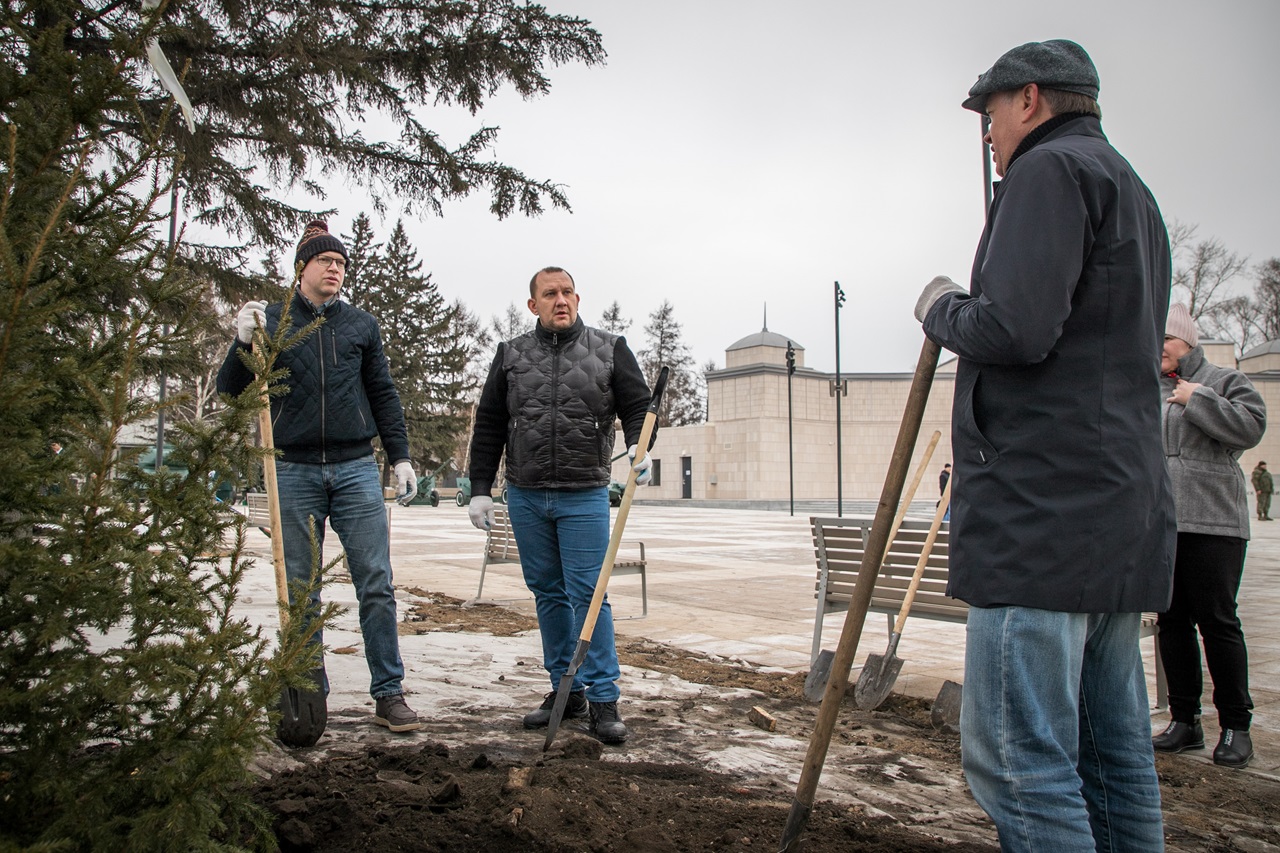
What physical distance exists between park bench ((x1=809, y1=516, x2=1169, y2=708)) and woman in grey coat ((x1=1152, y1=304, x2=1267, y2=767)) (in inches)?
30.7

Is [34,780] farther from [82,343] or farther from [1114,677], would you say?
[1114,677]

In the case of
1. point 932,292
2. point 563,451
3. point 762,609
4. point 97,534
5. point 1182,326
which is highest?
point 1182,326

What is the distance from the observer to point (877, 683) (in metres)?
4.50

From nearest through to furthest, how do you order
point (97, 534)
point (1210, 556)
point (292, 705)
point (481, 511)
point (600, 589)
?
point (97, 534) → point (292, 705) → point (600, 589) → point (1210, 556) → point (481, 511)

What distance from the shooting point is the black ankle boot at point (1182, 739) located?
3.92m

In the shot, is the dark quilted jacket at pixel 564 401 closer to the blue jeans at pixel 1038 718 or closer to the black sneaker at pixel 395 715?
the black sneaker at pixel 395 715

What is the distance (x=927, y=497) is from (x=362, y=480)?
1784 inches

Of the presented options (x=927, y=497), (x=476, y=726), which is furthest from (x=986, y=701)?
(x=927, y=497)

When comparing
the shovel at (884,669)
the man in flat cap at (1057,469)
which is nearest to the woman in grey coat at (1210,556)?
the shovel at (884,669)

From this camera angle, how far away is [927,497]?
46469 millimetres

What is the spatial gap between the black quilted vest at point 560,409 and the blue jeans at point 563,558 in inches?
2.9

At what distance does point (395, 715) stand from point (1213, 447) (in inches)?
140

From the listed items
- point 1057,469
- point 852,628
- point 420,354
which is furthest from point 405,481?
point 420,354

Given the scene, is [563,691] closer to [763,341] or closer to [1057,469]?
[1057,469]
